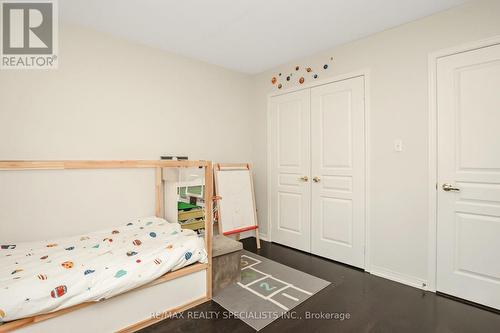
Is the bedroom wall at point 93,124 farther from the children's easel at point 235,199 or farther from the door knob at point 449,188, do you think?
the door knob at point 449,188

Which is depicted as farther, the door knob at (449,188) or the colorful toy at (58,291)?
Answer: the door knob at (449,188)

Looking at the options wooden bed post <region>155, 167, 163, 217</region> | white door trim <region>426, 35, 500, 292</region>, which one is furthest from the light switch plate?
wooden bed post <region>155, 167, 163, 217</region>

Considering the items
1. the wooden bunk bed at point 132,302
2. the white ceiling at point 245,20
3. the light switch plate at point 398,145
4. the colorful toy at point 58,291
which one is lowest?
the wooden bunk bed at point 132,302

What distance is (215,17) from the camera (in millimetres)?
2242

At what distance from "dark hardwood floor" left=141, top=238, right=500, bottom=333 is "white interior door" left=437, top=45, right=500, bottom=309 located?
0.23 meters

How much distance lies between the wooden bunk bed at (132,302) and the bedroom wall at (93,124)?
48 centimetres

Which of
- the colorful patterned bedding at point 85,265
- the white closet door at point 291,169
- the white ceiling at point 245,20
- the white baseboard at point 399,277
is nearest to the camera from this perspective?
the colorful patterned bedding at point 85,265

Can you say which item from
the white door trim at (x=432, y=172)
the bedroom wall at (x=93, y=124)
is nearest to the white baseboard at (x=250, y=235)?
the bedroom wall at (x=93, y=124)

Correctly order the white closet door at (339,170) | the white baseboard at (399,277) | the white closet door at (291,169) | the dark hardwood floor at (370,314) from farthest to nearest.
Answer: the white closet door at (291,169) < the white closet door at (339,170) < the white baseboard at (399,277) < the dark hardwood floor at (370,314)

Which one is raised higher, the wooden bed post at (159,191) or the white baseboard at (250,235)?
the wooden bed post at (159,191)

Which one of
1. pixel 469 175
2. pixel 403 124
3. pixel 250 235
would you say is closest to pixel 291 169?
pixel 250 235

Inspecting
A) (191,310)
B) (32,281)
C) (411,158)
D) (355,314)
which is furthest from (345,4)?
(32,281)

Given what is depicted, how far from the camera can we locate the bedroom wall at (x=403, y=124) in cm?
217

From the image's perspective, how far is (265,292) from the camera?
2205mm
